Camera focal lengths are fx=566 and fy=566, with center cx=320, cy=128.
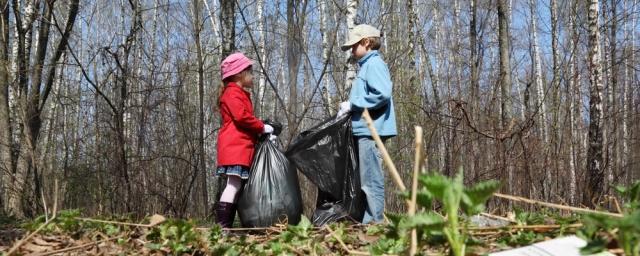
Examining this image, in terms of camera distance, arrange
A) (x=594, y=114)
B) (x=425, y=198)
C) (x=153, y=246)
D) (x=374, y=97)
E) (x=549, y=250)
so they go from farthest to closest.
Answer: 1. (x=594, y=114)
2. (x=374, y=97)
3. (x=153, y=246)
4. (x=549, y=250)
5. (x=425, y=198)

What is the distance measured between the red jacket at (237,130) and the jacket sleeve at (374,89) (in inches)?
31.1

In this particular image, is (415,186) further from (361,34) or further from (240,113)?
(361,34)

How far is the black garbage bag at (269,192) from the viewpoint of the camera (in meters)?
4.16

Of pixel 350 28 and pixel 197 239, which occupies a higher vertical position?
pixel 350 28

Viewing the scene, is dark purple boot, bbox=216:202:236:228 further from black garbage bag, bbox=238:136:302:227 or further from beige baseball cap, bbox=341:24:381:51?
beige baseball cap, bbox=341:24:381:51

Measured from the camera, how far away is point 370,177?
417 centimetres

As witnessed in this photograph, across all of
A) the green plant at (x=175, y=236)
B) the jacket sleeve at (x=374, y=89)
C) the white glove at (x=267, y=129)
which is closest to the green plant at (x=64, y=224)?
the green plant at (x=175, y=236)

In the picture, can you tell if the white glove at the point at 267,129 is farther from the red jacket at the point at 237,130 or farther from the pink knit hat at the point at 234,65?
the pink knit hat at the point at 234,65

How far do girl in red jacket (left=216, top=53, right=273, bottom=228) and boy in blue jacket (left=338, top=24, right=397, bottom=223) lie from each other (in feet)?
2.39

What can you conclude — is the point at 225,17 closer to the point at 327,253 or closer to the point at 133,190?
the point at 133,190

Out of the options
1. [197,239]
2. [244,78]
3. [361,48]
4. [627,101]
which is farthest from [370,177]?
[627,101]

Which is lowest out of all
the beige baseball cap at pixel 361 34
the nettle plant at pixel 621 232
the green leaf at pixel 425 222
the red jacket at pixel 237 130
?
the nettle plant at pixel 621 232

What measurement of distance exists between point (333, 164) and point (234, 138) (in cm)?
77

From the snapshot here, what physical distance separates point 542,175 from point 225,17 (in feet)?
14.2
